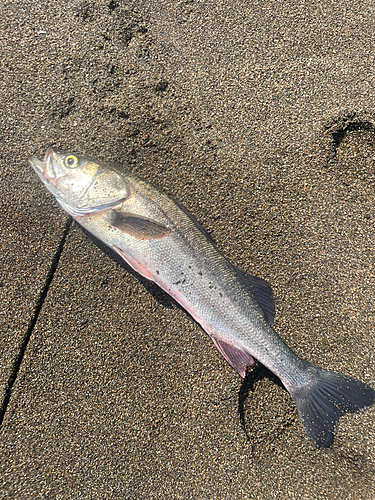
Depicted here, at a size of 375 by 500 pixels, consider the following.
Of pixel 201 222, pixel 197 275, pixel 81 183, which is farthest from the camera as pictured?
pixel 201 222

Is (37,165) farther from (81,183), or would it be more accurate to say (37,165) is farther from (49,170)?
(81,183)

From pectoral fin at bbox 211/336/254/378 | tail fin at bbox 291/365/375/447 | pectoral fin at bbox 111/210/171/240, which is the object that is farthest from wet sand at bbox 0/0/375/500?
pectoral fin at bbox 111/210/171/240

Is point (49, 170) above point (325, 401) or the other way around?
above

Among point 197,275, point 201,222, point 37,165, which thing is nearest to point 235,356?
point 197,275

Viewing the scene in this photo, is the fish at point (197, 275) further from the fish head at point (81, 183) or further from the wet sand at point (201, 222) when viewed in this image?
the wet sand at point (201, 222)

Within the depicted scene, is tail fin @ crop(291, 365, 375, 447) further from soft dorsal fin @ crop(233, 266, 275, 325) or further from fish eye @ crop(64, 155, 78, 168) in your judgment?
fish eye @ crop(64, 155, 78, 168)

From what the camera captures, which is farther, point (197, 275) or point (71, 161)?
point (71, 161)

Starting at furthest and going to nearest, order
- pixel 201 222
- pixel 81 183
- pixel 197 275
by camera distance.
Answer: pixel 201 222 → pixel 81 183 → pixel 197 275
